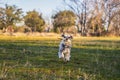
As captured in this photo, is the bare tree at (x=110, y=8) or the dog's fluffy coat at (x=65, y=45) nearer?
the dog's fluffy coat at (x=65, y=45)

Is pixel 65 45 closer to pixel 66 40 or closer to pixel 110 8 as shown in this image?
pixel 66 40

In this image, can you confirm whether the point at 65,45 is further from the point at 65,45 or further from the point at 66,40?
the point at 66,40

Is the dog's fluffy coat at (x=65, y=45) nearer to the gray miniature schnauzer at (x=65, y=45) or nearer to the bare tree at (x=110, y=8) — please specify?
the gray miniature schnauzer at (x=65, y=45)

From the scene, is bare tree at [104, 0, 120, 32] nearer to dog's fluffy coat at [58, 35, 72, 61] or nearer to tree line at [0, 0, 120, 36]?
tree line at [0, 0, 120, 36]

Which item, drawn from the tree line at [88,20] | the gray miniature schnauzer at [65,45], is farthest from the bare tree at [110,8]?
the gray miniature schnauzer at [65,45]

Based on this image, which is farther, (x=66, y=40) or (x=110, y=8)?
(x=110, y=8)

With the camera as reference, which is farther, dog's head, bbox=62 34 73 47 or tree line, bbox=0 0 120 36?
tree line, bbox=0 0 120 36

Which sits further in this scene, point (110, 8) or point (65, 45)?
point (110, 8)

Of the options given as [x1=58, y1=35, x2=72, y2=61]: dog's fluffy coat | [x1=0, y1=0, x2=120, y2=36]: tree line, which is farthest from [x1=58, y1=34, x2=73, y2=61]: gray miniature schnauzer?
[x1=0, y1=0, x2=120, y2=36]: tree line

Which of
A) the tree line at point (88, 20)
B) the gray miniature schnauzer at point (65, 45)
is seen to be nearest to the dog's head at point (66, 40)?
the gray miniature schnauzer at point (65, 45)

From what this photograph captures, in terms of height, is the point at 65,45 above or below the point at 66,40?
below

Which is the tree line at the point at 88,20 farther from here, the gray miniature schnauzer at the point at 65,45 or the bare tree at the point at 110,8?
the gray miniature schnauzer at the point at 65,45

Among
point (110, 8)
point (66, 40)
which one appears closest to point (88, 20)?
point (110, 8)

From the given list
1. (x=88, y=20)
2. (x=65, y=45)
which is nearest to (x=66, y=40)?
(x=65, y=45)
